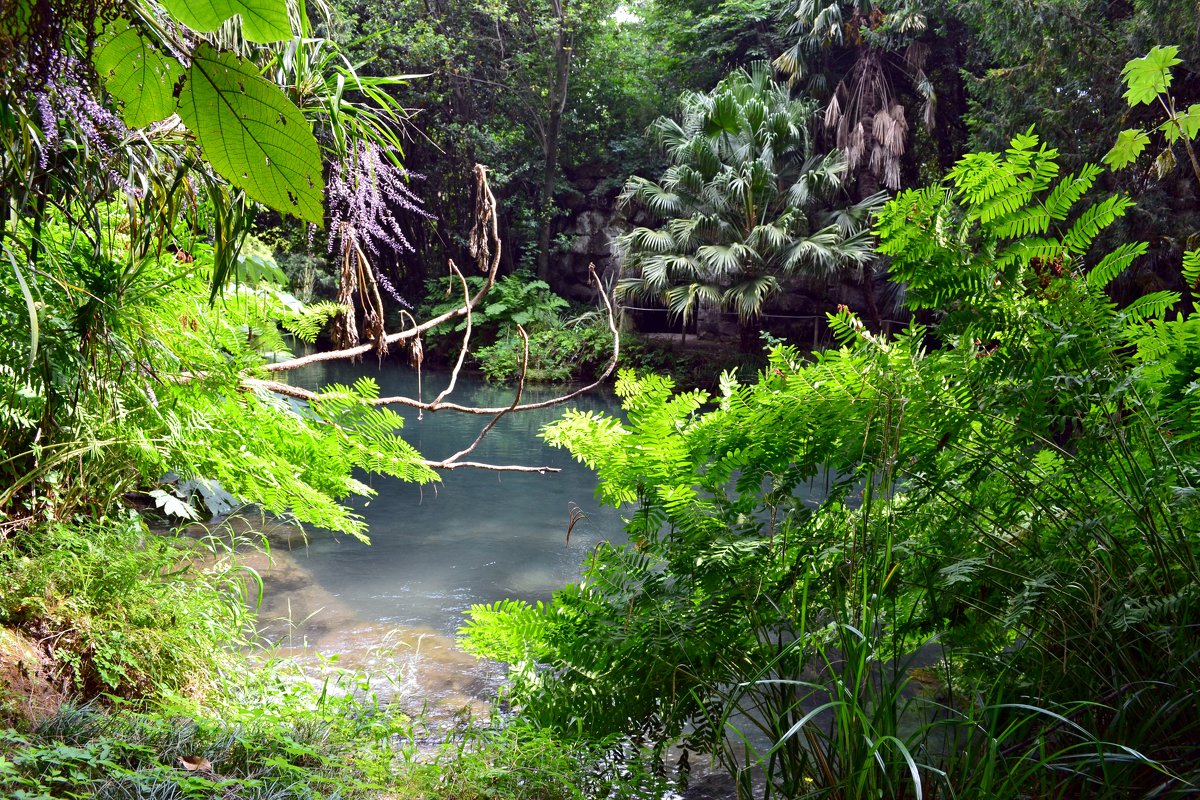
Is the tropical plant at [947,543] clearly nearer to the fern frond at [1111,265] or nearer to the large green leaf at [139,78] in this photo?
the fern frond at [1111,265]

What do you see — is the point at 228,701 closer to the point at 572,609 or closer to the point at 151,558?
the point at 151,558

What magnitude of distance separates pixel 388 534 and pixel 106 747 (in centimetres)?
443

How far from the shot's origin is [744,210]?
43.7ft

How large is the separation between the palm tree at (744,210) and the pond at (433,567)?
213 inches

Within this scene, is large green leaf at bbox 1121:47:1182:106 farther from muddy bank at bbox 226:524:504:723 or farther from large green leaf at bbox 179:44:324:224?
muddy bank at bbox 226:524:504:723

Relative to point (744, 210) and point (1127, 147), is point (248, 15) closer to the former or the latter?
point (1127, 147)

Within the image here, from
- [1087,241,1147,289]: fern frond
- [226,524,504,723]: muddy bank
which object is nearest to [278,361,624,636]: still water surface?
[226,524,504,723]: muddy bank

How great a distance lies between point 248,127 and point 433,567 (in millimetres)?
5098

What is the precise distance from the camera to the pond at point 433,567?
388 cm

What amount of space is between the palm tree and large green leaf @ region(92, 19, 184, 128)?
12.3m

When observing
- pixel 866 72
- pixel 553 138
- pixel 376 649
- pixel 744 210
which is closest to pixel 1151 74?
pixel 376 649

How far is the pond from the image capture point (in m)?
3.88

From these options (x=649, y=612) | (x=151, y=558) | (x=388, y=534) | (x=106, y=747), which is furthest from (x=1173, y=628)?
(x=388, y=534)

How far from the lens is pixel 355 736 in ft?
7.23
